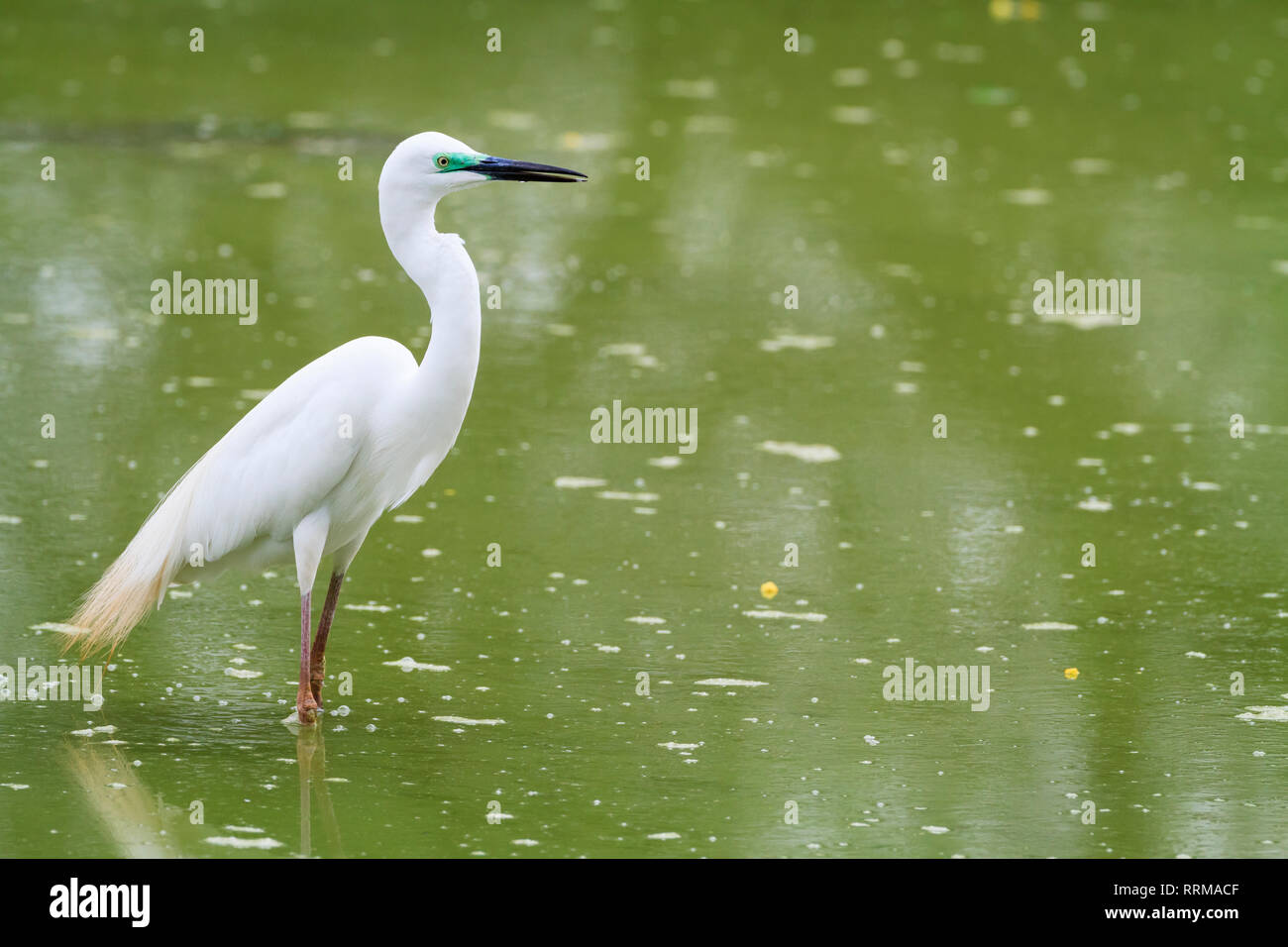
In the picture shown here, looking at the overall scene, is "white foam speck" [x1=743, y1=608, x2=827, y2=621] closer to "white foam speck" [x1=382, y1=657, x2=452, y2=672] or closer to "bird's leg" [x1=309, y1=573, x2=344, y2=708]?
"white foam speck" [x1=382, y1=657, x2=452, y2=672]

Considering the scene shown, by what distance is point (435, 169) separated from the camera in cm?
536

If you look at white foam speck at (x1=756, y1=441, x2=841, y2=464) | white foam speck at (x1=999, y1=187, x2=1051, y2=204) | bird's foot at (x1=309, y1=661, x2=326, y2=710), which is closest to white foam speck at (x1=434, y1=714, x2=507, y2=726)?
bird's foot at (x1=309, y1=661, x2=326, y2=710)

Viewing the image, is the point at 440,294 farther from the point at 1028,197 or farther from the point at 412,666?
the point at 1028,197

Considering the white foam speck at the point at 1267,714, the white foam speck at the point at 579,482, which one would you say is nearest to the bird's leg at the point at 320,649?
the white foam speck at the point at 579,482

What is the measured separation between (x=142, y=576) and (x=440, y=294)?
1.23 meters

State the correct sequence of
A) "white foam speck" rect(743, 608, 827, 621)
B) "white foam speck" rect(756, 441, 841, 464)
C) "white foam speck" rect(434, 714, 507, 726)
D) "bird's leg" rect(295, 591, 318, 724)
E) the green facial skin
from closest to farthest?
the green facial skin < "bird's leg" rect(295, 591, 318, 724) < "white foam speck" rect(434, 714, 507, 726) < "white foam speck" rect(743, 608, 827, 621) < "white foam speck" rect(756, 441, 841, 464)

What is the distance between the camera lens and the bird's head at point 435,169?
211 inches

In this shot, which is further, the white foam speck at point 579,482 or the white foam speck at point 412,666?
the white foam speck at point 579,482

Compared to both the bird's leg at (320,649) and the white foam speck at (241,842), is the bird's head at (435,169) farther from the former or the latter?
the white foam speck at (241,842)

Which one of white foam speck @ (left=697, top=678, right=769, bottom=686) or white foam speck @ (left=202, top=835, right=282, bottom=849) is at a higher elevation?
white foam speck @ (left=697, top=678, right=769, bottom=686)

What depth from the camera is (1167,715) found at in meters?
5.82

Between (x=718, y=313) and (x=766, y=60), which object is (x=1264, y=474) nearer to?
(x=718, y=313)

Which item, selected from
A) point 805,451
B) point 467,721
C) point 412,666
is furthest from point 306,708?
point 805,451

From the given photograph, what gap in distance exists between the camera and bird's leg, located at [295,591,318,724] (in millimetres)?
5469
